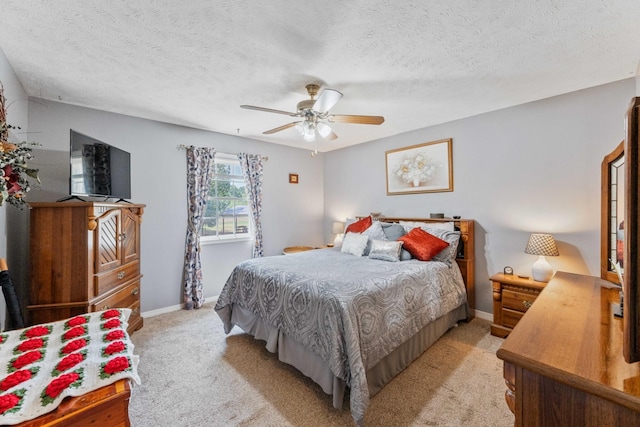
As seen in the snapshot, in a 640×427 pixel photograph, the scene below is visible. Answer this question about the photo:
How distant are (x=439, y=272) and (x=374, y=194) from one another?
2022mm

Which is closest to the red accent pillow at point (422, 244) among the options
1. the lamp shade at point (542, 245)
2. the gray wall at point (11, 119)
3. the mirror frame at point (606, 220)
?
the lamp shade at point (542, 245)

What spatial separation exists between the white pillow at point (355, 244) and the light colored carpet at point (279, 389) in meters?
1.31

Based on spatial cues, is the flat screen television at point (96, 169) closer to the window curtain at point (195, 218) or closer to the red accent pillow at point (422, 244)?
the window curtain at point (195, 218)

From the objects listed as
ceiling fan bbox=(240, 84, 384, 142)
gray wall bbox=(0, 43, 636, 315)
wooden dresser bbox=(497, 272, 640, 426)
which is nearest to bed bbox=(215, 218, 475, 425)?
gray wall bbox=(0, 43, 636, 315)

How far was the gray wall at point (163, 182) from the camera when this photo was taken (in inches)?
108

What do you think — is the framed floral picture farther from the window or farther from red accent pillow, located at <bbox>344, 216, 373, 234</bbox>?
the window

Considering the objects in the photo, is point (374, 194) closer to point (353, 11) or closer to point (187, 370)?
point (353, 11)

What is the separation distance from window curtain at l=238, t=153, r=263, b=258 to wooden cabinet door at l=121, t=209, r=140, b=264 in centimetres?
164

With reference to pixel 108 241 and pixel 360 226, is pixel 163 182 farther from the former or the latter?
pixel 360 226

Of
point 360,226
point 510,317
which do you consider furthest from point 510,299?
point 360,226

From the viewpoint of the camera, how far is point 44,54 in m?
1.94

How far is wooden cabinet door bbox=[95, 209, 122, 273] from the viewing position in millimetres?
2281

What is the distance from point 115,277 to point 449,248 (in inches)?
140

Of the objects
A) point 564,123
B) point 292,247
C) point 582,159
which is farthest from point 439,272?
point 292,247
